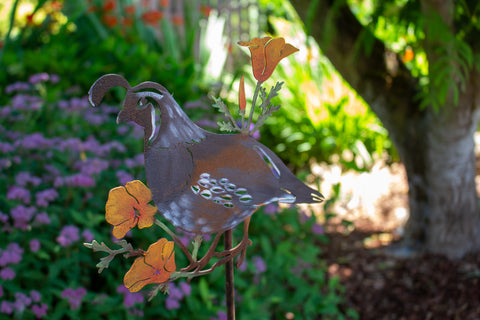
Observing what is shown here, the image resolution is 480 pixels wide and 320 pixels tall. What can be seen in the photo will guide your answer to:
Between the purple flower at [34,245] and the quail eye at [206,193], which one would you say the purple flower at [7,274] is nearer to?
the purple flower at [34,245]

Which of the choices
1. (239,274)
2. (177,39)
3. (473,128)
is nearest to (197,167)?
(239,274)

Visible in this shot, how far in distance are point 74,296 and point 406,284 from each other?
1427 mm

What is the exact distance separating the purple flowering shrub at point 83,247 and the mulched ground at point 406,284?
240 mm

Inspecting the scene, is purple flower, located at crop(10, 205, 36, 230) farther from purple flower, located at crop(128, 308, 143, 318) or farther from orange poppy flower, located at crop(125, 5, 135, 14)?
orange poppy flower, located at crop(125, 5, 135, 14)

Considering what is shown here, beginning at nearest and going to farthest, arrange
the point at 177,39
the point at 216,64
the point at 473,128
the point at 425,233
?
the point at 473,128 < the point at 425,233 < the point at 216,64 < the point at 177,39

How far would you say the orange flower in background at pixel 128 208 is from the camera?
63cm

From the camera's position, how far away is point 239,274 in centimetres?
162

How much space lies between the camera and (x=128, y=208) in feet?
2.10

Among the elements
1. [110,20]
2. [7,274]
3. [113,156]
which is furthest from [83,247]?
[110,20]

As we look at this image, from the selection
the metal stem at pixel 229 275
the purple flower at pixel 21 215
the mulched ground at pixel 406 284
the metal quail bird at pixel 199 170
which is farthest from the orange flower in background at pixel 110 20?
the metal stem at pixel 229 275

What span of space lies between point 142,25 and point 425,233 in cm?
267

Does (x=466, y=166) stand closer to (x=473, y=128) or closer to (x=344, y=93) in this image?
(x=473, y=128)

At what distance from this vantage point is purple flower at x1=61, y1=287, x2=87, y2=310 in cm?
120

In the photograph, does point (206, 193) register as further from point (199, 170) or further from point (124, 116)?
point (124, 116)
